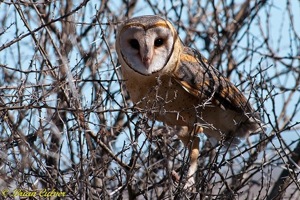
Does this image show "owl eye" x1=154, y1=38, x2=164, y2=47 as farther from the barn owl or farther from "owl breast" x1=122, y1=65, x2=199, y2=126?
"owl breast" x1=122, y1=65, x2=199, y2=126

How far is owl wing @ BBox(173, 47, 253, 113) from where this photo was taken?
18.8 feet

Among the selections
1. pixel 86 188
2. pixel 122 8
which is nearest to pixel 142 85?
pixel 86 188

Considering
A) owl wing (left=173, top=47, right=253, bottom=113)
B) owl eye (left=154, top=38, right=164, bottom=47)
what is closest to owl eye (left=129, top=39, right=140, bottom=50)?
owl eye (left=154, top=38, right=164, bottom=47)

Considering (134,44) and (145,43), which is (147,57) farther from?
(134,44)

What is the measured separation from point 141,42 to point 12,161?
164 cm

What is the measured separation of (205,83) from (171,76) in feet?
1.22

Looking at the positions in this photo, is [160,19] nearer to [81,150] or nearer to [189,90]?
[189,90]

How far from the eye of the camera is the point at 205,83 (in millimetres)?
5883

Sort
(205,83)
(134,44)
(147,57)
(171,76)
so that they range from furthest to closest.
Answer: (205,83) < (171,76) < (134,44) < (147,57)

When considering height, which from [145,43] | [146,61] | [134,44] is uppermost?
[134,44]

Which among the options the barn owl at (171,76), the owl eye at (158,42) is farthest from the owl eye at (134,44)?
the owl eye at (158,42)

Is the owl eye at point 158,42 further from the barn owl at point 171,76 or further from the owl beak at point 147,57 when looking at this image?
the owl beak at point 147,57

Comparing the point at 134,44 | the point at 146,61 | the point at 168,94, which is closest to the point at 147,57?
the point at 146,61

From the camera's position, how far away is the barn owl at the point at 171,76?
5.38 metres
